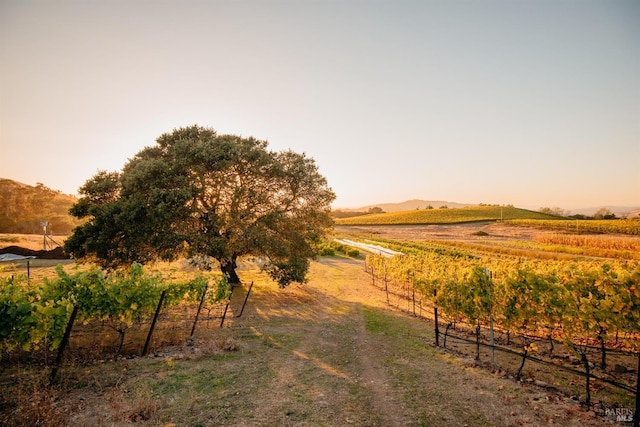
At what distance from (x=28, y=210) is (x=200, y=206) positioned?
7051cm

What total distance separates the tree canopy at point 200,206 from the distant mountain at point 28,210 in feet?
191

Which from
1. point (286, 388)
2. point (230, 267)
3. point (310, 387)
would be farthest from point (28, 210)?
point (310, 387)

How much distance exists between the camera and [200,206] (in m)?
21.5

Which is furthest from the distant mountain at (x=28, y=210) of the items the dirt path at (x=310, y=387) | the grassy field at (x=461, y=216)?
the grassy field at (x=461, y=216)

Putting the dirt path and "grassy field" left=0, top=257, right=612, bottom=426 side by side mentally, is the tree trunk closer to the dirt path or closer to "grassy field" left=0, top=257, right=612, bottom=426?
the dirt path

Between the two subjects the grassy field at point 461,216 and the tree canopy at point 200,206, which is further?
the grassy field at point 461,216

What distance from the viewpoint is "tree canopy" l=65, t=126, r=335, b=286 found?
18453 millimetres

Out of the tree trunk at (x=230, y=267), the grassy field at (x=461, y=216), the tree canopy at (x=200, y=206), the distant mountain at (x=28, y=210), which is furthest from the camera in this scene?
the grassy field at (x=461, y=216)

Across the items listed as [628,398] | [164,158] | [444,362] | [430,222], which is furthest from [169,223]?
[430,222]

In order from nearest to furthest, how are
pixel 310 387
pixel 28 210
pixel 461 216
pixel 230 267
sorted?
pixel 310 387 < pixel 230 267 < pixel 28 210 < pixel 461 216

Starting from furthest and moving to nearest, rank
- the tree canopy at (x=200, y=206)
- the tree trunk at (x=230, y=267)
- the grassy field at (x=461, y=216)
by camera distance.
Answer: the grassy field at (x=461, y=216), the tree trunk at (x=230, y=267), the tree canopy at (x=200, y=206)

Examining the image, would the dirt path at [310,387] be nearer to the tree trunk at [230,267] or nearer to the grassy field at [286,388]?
the grassy field at [286,388]

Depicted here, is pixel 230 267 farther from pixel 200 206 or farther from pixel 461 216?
pixel 461 216

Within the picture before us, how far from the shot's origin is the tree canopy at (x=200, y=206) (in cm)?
1845
